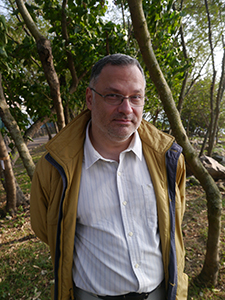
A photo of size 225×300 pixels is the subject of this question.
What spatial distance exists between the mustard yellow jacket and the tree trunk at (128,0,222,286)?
69cm

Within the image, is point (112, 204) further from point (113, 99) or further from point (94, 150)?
point (113, 99)

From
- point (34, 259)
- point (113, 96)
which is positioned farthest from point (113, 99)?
point (34, 259)

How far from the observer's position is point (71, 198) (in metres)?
1.50

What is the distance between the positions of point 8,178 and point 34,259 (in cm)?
207

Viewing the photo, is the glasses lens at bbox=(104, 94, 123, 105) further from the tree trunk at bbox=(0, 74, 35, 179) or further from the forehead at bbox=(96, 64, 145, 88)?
the tree trunk at bbox=(0, 74, 35, 179)

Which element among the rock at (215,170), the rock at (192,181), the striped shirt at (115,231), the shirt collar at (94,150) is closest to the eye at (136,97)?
the shirt collar at (94,150)

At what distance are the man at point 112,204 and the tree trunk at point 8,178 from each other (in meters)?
2.89

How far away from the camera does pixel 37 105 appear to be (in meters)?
3.71

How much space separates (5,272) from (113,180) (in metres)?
3.41

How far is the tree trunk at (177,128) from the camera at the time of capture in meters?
2.13

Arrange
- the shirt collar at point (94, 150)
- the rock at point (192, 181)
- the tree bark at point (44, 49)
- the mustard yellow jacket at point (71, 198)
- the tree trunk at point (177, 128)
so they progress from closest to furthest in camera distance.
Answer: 1. the mustard yellow jacket at point (71, 198)
2. the shirt collar at point (94, 150)
3. the tree trunk at point (177, 128)
4. the tree bark at point (44, 49)
5. the rock at point (192, 181)

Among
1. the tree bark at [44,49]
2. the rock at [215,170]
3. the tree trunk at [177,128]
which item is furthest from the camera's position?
the rock at [215,170]

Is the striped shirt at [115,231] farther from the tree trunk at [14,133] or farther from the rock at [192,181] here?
the rock at [192,181]

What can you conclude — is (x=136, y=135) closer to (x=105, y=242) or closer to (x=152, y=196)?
(x=152, y=196)
